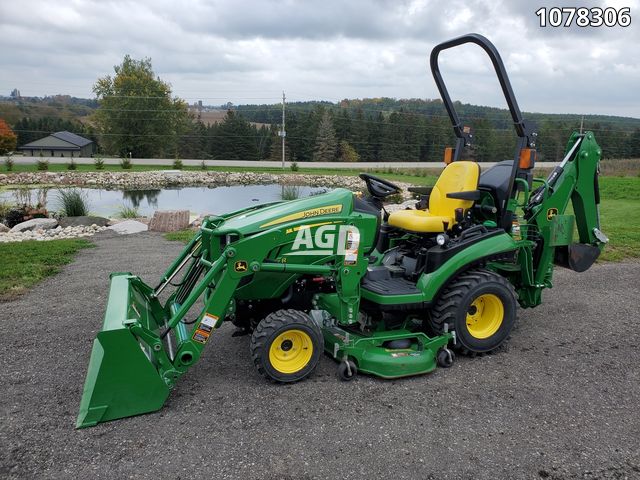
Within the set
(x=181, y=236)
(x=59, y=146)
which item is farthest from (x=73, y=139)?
(x=181, y=236)

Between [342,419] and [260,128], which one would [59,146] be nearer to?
[260,128]

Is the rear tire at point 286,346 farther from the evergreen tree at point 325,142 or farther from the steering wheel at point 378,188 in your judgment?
the evergreen tree at point 325,142

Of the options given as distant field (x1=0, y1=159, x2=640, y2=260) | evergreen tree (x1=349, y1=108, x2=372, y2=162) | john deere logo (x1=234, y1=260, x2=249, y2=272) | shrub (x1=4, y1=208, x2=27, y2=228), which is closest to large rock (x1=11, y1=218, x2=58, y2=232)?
shrub (x1=4, y1=208, x2=27, y2=228)

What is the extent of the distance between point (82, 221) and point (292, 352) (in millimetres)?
9877

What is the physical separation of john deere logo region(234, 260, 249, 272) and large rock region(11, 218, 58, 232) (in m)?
9.64

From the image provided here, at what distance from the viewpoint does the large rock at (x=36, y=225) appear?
11945mm

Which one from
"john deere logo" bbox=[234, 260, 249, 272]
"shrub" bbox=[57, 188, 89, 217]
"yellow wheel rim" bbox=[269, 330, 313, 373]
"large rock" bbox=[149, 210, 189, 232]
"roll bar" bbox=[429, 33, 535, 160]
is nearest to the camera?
"john deere logo" bbox=[234, 260, 249, 272]

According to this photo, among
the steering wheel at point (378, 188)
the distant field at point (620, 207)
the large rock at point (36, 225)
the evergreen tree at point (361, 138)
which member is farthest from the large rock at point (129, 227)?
the evergreen tree at point (361, 138)

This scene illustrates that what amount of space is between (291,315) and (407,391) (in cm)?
111

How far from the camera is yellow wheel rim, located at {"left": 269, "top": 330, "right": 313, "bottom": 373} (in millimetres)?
4332

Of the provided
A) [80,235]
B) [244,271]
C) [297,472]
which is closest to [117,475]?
[297,472]

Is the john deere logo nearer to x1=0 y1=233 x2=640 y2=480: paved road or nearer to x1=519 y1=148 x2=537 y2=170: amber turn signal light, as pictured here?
x1=0 y1=233 x2=640 y2=480: paved road

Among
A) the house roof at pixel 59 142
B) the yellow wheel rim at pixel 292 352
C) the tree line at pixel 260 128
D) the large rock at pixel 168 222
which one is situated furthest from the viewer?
the house roof at pixel 59 142

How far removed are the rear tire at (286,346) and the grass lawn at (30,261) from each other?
4213mm
